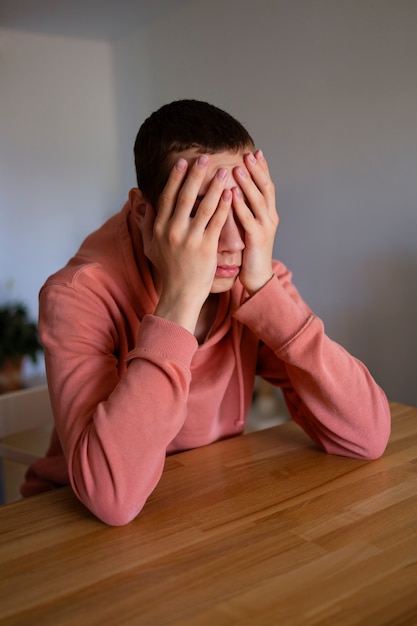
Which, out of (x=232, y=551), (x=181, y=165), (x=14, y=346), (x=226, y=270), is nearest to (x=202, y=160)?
(x=181, y=165)

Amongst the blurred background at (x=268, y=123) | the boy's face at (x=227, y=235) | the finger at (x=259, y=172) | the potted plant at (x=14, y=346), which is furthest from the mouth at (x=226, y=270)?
the potted plant at (x=14, y=346)

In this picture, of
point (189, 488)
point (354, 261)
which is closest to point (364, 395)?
point (189, 488)

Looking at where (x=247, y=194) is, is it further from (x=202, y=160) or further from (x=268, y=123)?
(x=268, y=123)

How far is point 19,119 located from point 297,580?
8.82 ft

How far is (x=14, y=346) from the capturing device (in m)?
2.67

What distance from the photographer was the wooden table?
542 millimetres

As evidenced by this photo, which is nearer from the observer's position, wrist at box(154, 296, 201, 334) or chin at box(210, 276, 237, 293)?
wrist at box(154, 296, 201, 334)

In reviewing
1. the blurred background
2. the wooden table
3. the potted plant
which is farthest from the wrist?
the potted plant

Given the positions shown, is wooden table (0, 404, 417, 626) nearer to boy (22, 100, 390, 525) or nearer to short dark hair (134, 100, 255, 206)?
boy (22, 100, 390, 525)

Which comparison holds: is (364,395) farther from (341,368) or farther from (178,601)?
(178,601)

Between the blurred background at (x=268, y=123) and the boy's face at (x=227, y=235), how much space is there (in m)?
0.94

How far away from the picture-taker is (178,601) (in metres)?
0.56

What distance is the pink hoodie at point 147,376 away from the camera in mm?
751

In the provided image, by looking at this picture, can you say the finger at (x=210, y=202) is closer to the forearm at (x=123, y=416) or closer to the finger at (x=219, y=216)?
the finger at (x=219, y=216)
